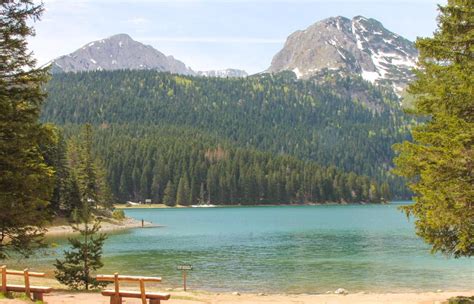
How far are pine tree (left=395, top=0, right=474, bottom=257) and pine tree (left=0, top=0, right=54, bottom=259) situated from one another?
14.8 meters

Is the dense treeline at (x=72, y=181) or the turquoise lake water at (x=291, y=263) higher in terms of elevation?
the dense treeline at (x=72, y=181)

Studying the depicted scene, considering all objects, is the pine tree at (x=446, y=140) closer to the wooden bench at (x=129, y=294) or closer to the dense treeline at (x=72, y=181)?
the wooden bench at (x=129, y=294)

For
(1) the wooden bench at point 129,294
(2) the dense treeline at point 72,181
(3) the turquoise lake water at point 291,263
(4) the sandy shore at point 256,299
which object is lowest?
(3) the turquoise lake water at point 291,263

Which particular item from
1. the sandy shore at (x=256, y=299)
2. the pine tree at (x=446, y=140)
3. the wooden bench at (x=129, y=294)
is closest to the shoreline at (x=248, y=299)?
the sandy shore at (x=256, y=299)

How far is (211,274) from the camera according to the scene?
42.8 metres

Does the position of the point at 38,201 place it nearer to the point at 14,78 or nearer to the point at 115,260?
the point at 14,78

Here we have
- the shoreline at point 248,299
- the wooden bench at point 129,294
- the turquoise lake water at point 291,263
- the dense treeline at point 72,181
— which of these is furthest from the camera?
the dense treeline at point 72,181

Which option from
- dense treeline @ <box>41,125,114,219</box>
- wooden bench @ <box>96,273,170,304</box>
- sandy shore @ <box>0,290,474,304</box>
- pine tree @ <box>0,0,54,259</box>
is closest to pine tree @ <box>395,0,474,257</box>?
sandy shore @ <box>0,290,474,304</box>

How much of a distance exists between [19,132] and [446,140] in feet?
52.2

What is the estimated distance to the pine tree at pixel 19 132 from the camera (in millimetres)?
19984

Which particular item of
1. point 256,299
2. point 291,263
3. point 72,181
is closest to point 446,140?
point 256,299

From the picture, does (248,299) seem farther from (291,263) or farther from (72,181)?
(72,181)

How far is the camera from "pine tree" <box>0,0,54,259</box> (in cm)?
1998

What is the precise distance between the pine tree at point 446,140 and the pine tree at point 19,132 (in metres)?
14.8
